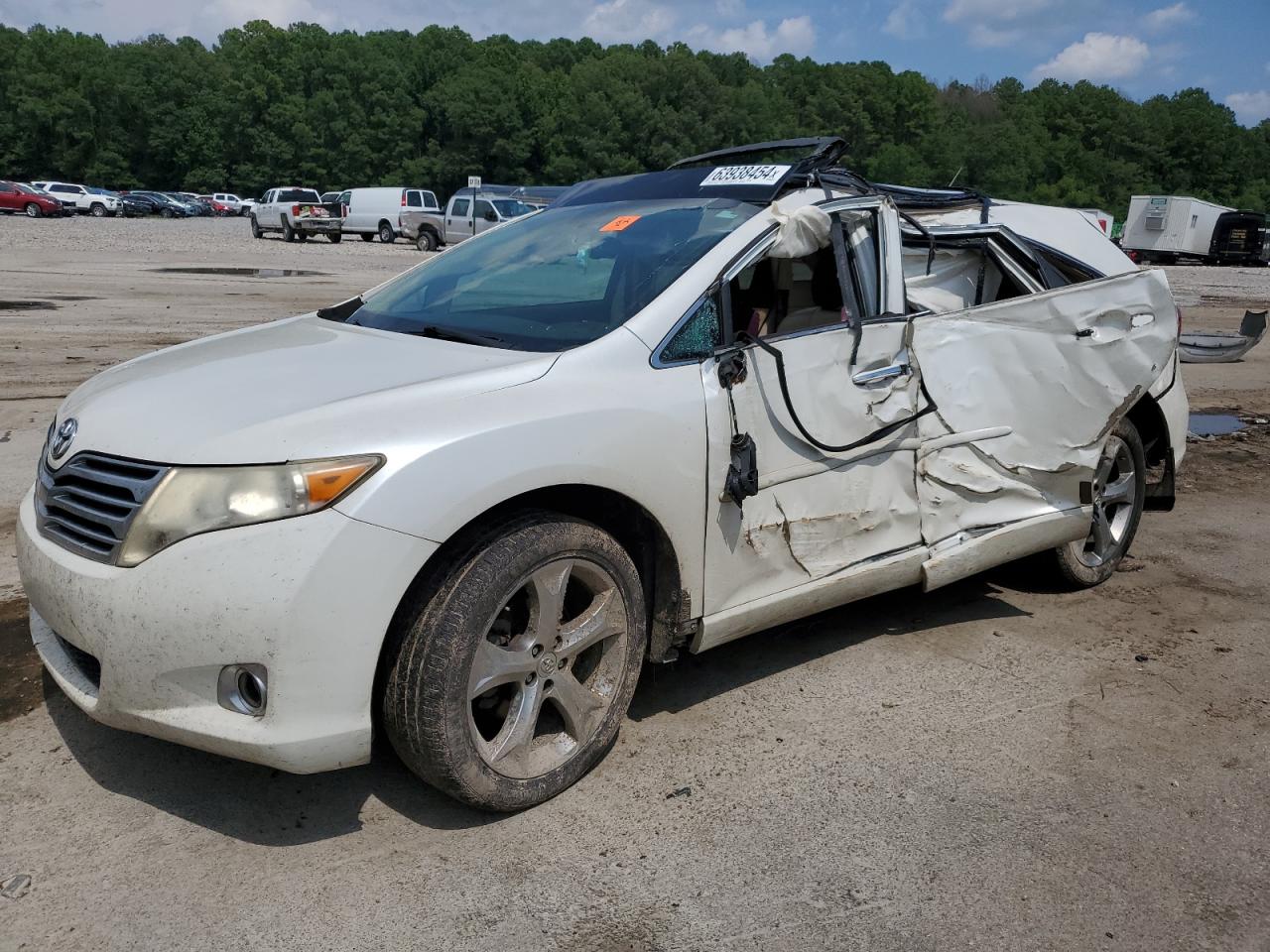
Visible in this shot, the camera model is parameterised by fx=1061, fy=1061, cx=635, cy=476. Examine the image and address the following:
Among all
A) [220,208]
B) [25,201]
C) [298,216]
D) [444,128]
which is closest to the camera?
[298,216]

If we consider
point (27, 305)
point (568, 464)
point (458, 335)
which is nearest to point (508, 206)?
point (27, 305)

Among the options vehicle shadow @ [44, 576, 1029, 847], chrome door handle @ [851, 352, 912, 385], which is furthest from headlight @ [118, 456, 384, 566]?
chrome door handle @ [851, 352, 912, 385]

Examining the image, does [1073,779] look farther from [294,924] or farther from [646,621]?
[294,924]

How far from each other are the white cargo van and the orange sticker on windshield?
3465 cm

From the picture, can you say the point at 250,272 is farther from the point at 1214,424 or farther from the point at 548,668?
the point at 548,668

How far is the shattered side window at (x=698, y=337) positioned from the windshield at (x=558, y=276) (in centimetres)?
15

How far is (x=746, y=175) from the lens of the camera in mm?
4059

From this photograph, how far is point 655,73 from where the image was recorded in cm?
10050

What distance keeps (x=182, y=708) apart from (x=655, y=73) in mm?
105259

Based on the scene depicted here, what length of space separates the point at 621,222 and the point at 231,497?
2.00 meters

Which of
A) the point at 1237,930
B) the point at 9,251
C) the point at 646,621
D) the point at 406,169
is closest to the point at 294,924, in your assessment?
the point at 646,621

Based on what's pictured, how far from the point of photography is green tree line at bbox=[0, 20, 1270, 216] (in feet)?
304

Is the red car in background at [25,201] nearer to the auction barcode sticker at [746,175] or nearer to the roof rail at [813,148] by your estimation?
the roof rail at [813,148]

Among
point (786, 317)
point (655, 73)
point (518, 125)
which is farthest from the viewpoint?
point (655, 73)
